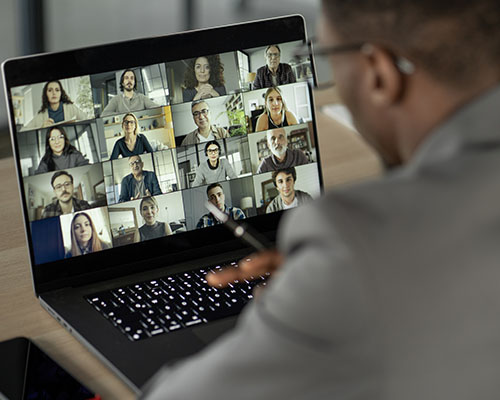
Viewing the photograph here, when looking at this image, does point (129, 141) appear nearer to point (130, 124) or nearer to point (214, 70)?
point (130, 124)

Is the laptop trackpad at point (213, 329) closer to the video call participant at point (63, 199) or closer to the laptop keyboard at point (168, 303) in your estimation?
the laptop keyboard at point (168, 303)

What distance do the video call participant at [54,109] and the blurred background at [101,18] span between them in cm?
227

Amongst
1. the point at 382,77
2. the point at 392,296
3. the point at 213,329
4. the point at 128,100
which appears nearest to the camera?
the point at 392,296

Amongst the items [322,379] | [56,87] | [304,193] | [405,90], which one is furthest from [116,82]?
[322,379]

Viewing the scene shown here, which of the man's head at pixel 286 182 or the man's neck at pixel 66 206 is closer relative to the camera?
the man's neck at pixel 66 206

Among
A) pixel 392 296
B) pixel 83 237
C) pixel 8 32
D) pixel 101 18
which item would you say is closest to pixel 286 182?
pixel 83 237

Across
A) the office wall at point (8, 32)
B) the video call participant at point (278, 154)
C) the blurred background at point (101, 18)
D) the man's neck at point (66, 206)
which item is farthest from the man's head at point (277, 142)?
the office wall at point (8, 32)

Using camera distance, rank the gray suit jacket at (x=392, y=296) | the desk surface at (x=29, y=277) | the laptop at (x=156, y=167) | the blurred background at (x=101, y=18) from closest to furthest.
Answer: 1. the gray suit jacket at (x=392, y=296)
2. the desk surface at (x=29, y=277)
3. the laptop at (x=156, y=167)
4. the blurred background at (x=101, y=18)

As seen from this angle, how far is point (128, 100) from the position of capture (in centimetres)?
108

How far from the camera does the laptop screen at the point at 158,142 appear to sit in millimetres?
1053

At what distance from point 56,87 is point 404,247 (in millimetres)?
680

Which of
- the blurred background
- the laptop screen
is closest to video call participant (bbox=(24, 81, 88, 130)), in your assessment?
the laptop screen

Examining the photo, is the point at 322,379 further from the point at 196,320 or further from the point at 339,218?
the point at 196,320

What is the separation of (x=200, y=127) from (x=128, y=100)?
11cm
